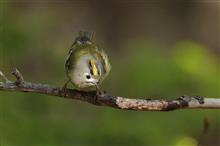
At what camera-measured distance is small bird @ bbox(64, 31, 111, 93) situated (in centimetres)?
247

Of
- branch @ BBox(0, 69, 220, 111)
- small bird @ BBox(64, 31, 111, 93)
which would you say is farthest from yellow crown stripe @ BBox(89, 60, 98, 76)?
branch @ BBox(0, 69, 220, 111)

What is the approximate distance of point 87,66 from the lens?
2.49 m

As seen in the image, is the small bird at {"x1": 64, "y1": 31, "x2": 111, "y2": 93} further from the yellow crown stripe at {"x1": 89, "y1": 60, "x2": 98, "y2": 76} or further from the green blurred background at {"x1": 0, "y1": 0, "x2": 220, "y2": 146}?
the green blurred background at {"x1": 0, "y1": 0, "x2": 220, "y2": 146}

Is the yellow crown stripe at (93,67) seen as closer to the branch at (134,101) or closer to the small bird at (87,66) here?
the small bird at (87,66)

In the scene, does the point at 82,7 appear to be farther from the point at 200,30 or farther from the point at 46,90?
the point at 46,90

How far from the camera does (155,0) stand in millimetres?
9008

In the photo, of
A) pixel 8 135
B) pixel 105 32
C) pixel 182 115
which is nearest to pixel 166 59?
pixel 182 115

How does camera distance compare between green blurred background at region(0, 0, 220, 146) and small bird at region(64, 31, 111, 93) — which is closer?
small bird at region(64, 31, 111, 93)

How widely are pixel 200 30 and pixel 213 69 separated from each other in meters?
4.60

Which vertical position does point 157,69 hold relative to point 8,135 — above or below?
above

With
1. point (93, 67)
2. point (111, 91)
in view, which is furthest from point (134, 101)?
point (111, 91)

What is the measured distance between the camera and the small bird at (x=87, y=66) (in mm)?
2467

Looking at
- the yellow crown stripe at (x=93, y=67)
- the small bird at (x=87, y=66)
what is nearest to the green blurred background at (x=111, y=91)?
the small bird at (x=87, y=66)

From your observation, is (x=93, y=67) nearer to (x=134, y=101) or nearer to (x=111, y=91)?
(x=134, y=101)
